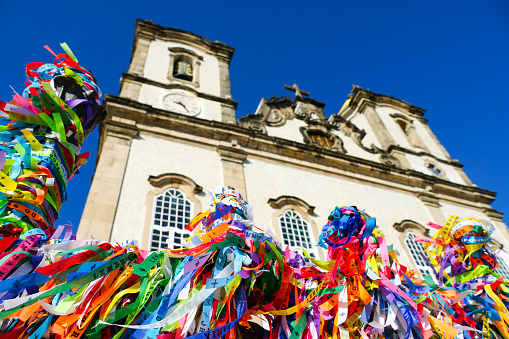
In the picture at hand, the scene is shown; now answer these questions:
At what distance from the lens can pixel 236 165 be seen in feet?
33.7

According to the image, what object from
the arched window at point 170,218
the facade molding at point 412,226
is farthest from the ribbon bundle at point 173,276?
the facade molding at point 412,226

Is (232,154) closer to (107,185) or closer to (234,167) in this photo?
(234,167)

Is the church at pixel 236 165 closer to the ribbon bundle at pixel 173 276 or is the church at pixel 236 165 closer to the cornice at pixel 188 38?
the cornice at pixel 188 38

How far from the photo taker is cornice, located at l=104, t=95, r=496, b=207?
10.3 metres

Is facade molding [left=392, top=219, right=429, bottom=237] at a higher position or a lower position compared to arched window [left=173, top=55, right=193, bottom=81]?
lower

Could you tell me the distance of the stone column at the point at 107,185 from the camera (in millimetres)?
7160

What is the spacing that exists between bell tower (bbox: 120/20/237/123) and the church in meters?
0.05

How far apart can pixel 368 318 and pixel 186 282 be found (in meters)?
1.97

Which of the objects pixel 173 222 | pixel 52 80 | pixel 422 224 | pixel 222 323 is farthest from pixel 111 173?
pixel 422 224

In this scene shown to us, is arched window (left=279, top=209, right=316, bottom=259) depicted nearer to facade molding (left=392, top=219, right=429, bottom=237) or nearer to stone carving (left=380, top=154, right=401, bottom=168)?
facade molding (left=392, top=219, right=429, bottom=237)

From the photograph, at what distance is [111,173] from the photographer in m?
8.39

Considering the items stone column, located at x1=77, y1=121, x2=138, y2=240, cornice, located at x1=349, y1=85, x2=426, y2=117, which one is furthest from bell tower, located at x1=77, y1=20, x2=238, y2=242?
cornice, located at x1=349, y1=85, x2=426, y2=117

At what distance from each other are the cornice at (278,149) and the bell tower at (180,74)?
107 centimetres

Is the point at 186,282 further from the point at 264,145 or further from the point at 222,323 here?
the point at 264,145
